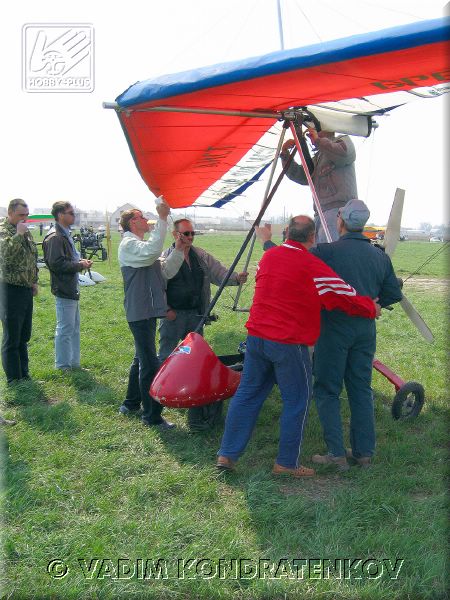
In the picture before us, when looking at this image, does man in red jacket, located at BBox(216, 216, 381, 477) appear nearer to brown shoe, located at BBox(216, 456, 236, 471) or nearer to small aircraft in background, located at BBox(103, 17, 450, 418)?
brown shoe, located at BBox(216, 456, 236, 471)

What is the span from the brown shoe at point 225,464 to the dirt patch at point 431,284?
12.3 meters

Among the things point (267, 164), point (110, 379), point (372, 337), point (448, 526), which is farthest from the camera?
point (267, 164)

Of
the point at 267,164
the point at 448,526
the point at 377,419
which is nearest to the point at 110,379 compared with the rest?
the point at 377,419

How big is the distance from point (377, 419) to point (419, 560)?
2175 mm

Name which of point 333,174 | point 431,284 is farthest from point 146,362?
point 431,284

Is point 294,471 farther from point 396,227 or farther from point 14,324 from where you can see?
point 14,324

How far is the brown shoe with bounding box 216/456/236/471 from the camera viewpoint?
373cm

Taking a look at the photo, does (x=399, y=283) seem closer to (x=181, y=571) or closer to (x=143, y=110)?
(x=143, y=110)

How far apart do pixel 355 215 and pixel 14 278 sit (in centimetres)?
341

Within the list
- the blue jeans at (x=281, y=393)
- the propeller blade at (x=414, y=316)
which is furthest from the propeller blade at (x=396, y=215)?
the blue jeans at (x=281, y=393)

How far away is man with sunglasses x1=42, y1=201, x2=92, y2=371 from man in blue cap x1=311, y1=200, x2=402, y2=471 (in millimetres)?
3264

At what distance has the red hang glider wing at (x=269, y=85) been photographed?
9.29ft

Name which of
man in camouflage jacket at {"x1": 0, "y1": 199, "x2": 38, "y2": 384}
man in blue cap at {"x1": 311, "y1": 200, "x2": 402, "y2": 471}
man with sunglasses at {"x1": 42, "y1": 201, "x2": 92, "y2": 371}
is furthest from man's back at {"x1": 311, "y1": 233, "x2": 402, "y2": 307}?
man with sunglasses at {"x1": 42, "y1": 201, "x2": 92, "y2": 371}

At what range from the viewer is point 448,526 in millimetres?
3070
